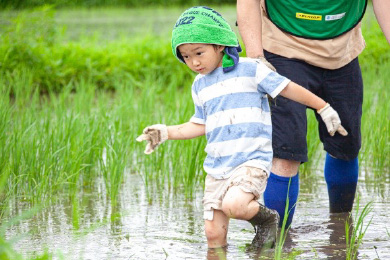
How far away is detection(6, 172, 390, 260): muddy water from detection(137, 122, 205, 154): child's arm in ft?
1.31

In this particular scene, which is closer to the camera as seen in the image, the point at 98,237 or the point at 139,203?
the point at 98,237

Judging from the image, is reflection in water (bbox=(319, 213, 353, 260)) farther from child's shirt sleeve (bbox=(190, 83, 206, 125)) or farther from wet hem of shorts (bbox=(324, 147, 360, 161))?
child's shirt sleeve (bbox=(190, 83, 206, 125))

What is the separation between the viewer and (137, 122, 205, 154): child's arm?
3.13 m

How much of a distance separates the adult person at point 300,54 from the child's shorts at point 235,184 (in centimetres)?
25

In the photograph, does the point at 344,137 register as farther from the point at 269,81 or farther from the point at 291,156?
the point at 269,81

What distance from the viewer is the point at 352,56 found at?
3453 millimetres

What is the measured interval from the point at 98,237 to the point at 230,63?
1.00 m

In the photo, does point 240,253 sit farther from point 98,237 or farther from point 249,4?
point 249,4

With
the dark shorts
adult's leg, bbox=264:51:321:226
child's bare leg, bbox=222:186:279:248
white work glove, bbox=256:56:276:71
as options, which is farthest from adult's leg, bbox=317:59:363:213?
child's bare leg, bbox=222:186:279:248

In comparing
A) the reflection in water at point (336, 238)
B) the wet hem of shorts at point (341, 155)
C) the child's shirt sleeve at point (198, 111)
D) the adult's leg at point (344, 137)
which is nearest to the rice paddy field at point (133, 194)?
the reflection in water at point (336, 238)

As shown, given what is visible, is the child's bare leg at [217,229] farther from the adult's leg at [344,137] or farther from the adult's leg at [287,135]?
→ the adult's leg at [344,137]

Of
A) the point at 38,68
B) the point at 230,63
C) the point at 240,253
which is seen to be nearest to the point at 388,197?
Answer: the point at 240,253

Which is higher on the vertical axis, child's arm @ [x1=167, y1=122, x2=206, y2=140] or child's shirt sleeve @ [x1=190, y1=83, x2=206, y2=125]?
child's shirt sleeve @ [x1=190, y1=83, x2=206, y2=125]

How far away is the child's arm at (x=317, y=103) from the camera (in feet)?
9.46
